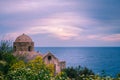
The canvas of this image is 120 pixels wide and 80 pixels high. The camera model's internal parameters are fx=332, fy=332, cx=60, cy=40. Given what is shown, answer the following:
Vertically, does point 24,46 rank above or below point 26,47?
above

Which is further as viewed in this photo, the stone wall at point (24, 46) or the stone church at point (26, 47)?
the stone wall at point (24, 46)

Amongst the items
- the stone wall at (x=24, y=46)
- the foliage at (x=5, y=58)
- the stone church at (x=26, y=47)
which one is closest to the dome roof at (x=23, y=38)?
the stone church at (x=26, y=47)

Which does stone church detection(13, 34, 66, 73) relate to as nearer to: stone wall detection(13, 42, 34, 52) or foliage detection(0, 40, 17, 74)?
stone wall detection(13, 42, 34, 52)

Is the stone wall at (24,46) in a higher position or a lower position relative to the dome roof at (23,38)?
lower

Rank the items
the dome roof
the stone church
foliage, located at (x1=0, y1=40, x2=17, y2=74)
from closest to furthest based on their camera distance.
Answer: foliage, located at (x1=0, y1=40, x2=17, y2=74) < the stone church < the dome roof

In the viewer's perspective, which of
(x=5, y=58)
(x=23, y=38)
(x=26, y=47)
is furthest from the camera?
(x=23, y=38)

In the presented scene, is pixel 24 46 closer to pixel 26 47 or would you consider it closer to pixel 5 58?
pixel 26 47

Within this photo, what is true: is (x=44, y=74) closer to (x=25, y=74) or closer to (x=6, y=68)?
(x=25, y=74)

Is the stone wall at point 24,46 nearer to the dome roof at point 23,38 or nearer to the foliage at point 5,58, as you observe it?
the dome roof at point 23,38

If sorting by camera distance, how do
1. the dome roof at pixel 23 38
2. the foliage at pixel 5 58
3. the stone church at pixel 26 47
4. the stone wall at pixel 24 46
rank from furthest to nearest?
the dome roof at pixel 23 38, the stone wall at pixel 24 46, the stone church at pixel 26 47, the foliage at pixel 5 58

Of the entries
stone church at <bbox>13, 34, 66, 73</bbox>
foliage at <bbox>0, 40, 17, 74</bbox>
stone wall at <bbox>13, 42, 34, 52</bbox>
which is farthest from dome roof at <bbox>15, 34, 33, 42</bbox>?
foliage at <bbox>0, 40, 17, 74</bbox>

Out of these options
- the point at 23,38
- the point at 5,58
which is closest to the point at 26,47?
the point at 23,38

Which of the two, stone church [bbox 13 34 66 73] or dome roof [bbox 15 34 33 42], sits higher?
dome roof [bbox 15 34 33 42]

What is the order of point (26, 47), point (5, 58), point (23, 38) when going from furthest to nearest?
point (23, 38) → point (26, 47) → point (5, 58)
